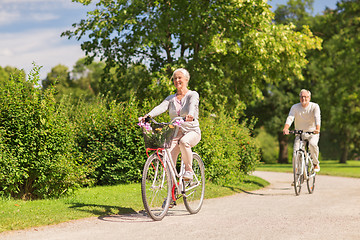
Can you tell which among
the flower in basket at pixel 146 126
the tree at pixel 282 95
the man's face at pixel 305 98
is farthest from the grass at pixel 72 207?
the tree at pixel 282 95

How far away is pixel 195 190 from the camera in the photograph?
768 centimetres

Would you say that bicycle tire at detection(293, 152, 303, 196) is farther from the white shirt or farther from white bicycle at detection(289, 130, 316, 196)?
the white shirt

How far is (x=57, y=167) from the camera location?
8.19 m

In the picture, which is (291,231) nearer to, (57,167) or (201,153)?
(57,167)

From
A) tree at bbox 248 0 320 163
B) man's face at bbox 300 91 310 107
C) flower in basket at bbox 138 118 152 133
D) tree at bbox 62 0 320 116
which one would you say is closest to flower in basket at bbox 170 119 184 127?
flower in basket at bbox 138 118 152 133

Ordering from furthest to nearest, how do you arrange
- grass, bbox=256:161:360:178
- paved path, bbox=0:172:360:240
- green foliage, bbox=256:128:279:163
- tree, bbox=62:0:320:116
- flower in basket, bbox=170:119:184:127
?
green foliage, bbox=256:128:279:163 < grass, bbox=256:161:360:178 < tree, bbox=62:0:320:116 < flower in basket, bbox=170:119:184:127 < paved path, bbox=0:172:360:240

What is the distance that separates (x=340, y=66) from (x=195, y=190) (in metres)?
27.8

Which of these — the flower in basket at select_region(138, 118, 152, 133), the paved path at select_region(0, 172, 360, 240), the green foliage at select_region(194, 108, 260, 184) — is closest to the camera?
the paved path at select_region(0, 172, 360, 240)

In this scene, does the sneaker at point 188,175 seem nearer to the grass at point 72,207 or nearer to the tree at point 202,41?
the grass at point 72,207

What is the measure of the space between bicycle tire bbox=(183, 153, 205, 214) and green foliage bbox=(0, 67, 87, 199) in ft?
7.33

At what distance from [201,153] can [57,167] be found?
4.13 metres

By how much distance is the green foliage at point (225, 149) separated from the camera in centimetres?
1148

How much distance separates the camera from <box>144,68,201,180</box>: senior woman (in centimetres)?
691

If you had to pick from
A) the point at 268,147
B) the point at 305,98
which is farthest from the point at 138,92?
the point at 268,147
